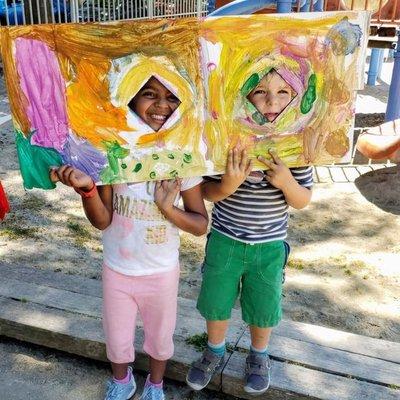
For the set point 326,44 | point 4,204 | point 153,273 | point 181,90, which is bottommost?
point 153,273

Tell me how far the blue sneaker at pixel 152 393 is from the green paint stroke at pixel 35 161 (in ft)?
3.06

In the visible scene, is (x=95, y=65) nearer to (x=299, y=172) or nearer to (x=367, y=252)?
(x=299, y=172)

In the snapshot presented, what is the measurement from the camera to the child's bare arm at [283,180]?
179cm

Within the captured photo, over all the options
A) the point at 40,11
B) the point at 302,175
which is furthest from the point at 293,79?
the point at 40,11

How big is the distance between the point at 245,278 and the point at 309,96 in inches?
27.7

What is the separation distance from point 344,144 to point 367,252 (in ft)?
7.16

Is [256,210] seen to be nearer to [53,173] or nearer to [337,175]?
[53,173]

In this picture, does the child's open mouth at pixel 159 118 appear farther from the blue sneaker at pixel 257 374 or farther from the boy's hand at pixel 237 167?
the blue sneaker at pixel 257 374

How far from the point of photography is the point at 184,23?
64.2 inches

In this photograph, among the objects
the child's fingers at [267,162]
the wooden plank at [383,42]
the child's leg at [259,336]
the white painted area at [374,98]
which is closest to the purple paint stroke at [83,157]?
the child's fingers at [267,162]

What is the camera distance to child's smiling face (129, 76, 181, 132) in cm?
165

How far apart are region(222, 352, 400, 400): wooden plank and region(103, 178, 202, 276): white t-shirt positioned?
648 mm

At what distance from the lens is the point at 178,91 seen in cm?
168

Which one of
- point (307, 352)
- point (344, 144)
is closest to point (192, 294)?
point (307, 352)
